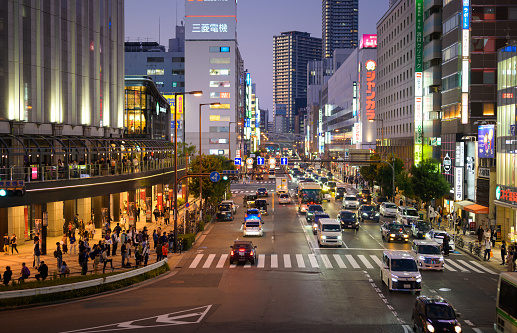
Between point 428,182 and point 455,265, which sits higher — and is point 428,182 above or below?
above

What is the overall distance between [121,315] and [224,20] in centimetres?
14603

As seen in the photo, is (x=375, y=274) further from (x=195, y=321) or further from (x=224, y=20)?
(x=224, y=20)

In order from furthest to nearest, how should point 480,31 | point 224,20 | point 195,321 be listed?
point 224,20, point 480,31, point 195,321

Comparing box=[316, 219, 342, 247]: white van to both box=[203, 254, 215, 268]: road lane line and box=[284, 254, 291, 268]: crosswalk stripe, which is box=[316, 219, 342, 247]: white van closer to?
box=[284, 254, 291, 268]: crosswalk stripe

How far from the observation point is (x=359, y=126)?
140 metres

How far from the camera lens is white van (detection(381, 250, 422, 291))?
26828 millimetres

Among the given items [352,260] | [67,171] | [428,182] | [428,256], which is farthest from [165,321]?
[428,182]

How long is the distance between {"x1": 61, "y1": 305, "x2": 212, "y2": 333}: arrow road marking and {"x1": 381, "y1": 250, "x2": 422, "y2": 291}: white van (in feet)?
30.3

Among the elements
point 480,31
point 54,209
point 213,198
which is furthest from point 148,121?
point 480,31

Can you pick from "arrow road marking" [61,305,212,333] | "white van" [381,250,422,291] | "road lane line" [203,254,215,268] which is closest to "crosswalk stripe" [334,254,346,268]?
"white van" [381,250,422,291]

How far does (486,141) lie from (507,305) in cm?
3598

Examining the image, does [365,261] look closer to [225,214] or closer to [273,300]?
[273,300]

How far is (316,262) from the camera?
3594 cm

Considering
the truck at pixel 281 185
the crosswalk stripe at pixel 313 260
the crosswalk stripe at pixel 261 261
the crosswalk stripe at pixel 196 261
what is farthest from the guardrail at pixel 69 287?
the truck at pixel 281 185
